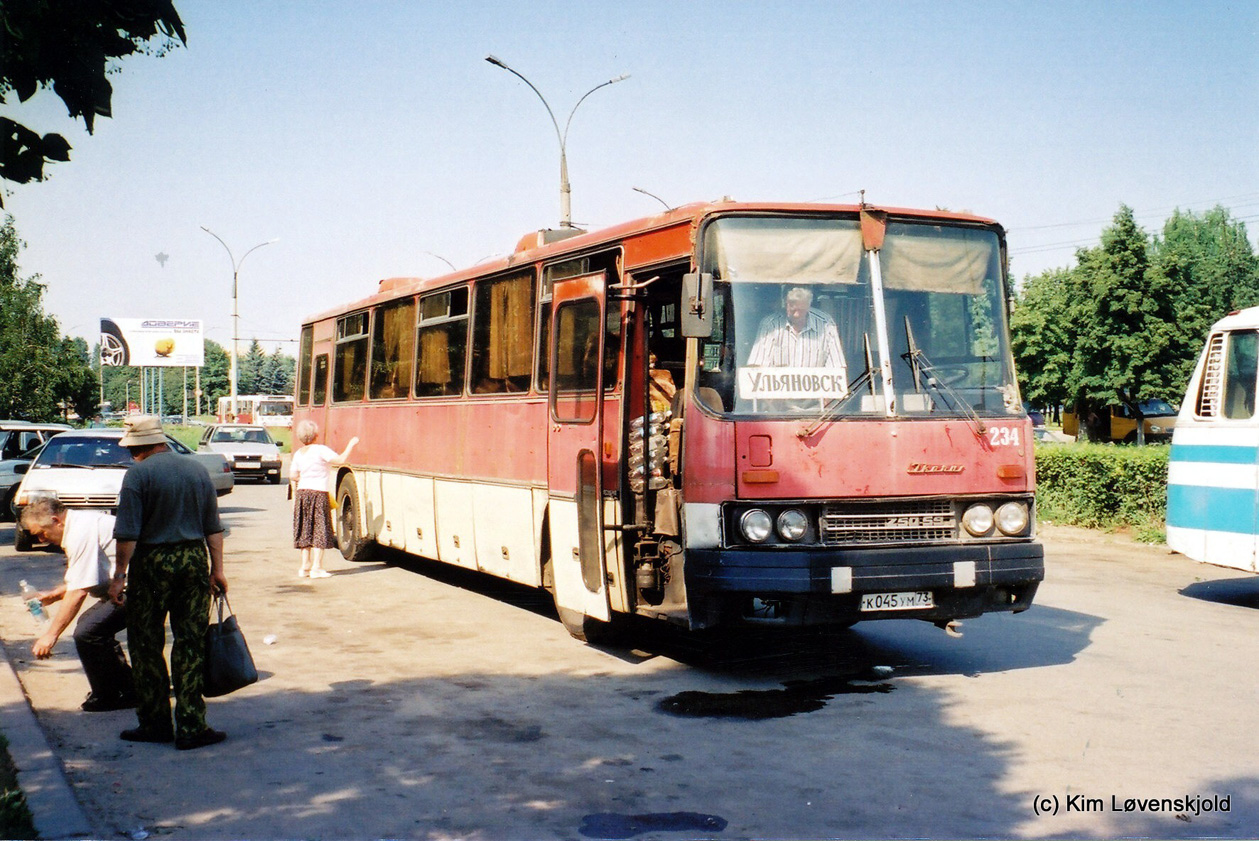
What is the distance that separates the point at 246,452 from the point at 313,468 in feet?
72.7

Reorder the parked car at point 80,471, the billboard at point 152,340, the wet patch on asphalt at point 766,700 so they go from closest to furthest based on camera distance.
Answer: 1. the wet patch on asphalt at point 766,700
2. the parked car at point 80,471
3. the billboard at point 152,340

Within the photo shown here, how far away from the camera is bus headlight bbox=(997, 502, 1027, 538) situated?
8375 millimetres

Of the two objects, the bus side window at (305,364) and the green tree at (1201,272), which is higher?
the green tree at (1201,272)

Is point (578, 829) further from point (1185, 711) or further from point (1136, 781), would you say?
point (1185, 711)

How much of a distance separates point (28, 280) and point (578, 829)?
1927 inches

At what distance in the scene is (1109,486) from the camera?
62.2ft

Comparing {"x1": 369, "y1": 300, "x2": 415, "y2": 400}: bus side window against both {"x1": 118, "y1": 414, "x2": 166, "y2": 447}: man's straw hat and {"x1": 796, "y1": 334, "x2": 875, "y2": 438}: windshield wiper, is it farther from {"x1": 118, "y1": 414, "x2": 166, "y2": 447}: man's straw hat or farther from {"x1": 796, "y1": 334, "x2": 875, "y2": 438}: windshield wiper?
{"x1": 796, "y1": 334, "x2": 875, "y2": 438}: windshield wiper

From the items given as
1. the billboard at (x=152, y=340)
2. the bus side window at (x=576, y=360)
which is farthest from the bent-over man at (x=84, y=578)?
→ the billboard at (x=152, y=340)

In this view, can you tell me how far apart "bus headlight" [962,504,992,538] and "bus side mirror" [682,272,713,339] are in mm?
2194

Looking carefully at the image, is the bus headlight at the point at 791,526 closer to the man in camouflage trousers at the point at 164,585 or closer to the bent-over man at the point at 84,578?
the man in camouflage trousers at the point at 164,585

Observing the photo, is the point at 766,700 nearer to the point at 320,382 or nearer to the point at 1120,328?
the point at 320,382

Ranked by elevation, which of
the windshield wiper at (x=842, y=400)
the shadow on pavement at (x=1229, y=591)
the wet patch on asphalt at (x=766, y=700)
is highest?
the windshield wiper at (x=842, y=400)

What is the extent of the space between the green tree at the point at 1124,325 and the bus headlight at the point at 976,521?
48632 mm

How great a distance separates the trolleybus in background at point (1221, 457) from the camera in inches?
456
